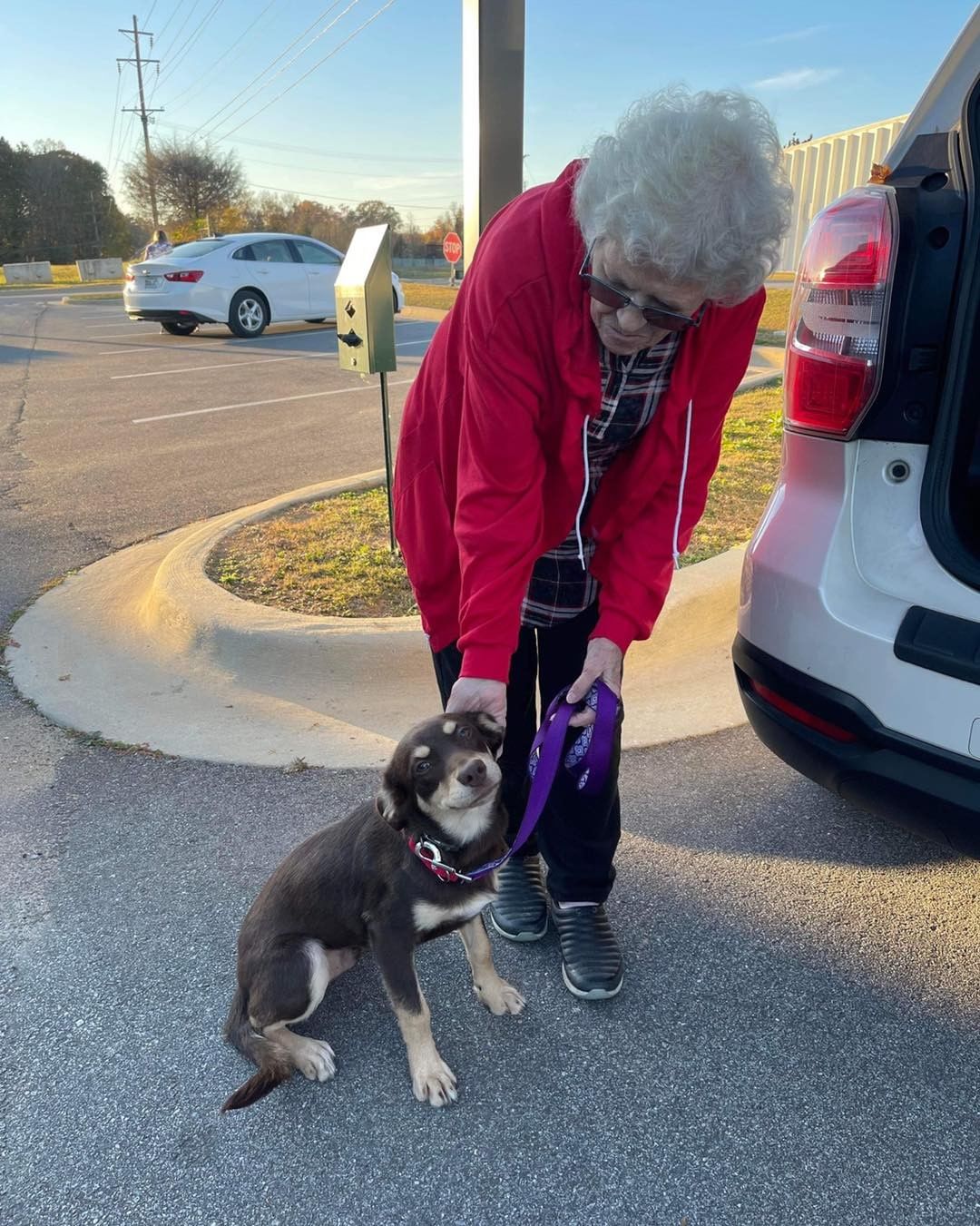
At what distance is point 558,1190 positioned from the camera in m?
1.75

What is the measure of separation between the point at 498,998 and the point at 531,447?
55.3 inches

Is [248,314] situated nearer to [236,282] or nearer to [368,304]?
[236,282]

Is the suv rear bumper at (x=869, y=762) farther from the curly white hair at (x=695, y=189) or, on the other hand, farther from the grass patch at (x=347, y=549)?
the grass patch at (x=347, y=549)

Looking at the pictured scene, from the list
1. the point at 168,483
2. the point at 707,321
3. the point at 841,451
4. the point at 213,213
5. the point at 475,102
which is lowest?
the point at 168,483

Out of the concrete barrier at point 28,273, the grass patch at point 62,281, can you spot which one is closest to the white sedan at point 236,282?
the grass patch at point 62,281

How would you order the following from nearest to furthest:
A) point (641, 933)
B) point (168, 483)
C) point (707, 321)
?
point (707, 321)
point (641, 933)
point (168, 483)

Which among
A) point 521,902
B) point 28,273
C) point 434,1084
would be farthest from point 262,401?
point 28,273

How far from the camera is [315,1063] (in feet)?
6.66

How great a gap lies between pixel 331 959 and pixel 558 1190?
2.57ft

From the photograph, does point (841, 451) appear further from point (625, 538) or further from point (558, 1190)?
point (558, 1190)

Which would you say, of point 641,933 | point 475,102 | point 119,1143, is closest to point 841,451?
point 641,933

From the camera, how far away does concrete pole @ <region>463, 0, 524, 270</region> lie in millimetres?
3646

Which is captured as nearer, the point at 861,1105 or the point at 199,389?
the point at 861,1105

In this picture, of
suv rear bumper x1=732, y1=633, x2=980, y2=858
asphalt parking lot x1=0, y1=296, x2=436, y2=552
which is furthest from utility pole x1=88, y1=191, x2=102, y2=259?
suv rear bumper x1=732, y1=633, x2=980, y2=858
